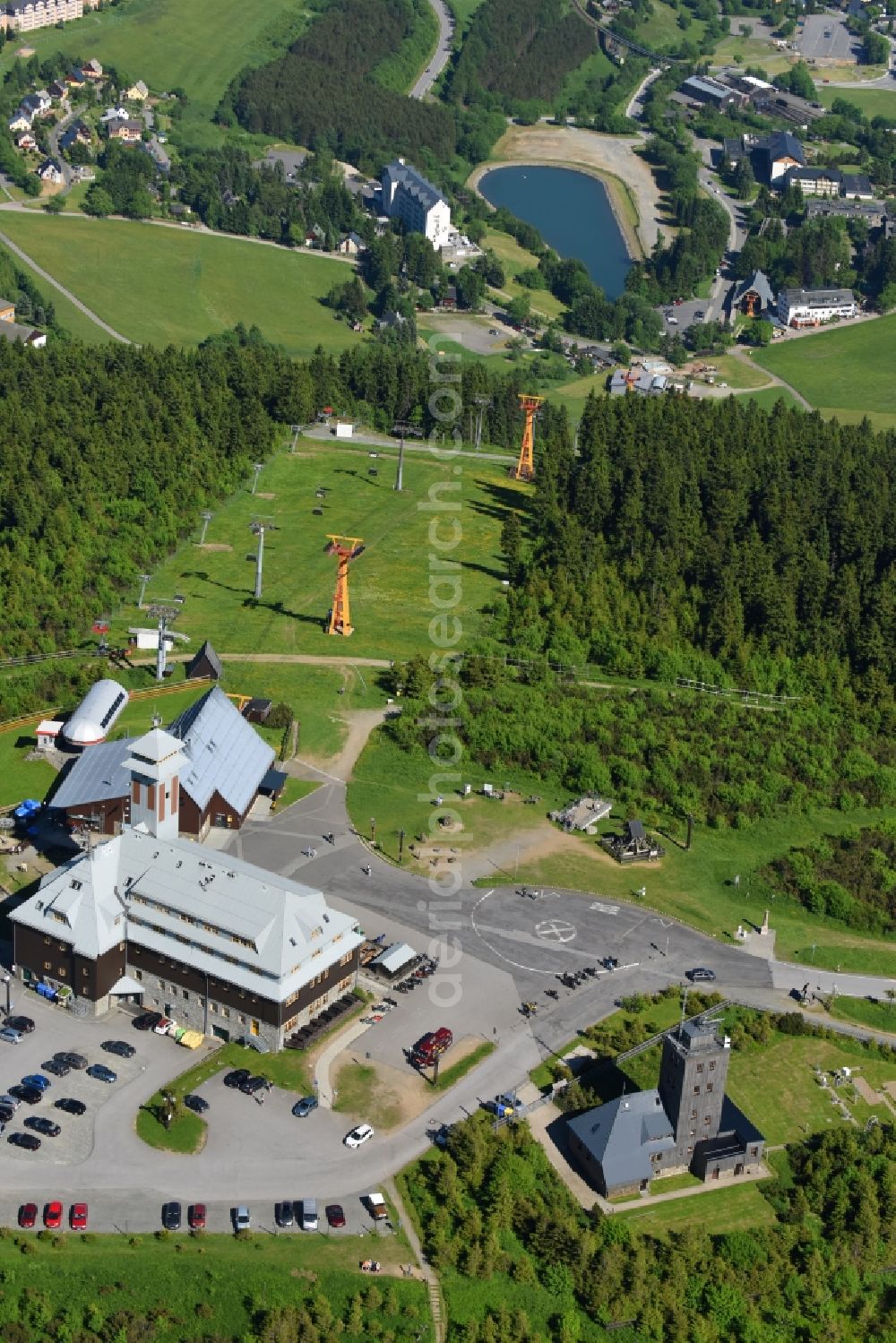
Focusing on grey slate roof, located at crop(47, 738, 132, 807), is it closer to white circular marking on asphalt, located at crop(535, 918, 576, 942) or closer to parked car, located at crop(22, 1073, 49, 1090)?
parked car, located at crop(22, 1073, 49, 1090)

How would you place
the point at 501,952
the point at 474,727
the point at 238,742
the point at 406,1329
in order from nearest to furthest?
the point at 406,1329 < the point at 501,952 < the point at 238,742 < the point at 474,727

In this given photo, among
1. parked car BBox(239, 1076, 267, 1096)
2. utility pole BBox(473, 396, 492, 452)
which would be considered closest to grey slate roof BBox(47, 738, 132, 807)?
parked car BBox(239, 1076, 267, 1096)

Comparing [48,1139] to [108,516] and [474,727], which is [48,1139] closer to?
[474,727]

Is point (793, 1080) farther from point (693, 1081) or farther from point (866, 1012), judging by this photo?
point (693, 1081)

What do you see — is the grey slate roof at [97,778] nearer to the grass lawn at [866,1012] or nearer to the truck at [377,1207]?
the truck at [377,1207]

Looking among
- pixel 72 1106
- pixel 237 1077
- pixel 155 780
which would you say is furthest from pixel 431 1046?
pixel 155 780

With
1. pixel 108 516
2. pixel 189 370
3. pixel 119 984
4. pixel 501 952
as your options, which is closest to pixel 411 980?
pixel 501 952
